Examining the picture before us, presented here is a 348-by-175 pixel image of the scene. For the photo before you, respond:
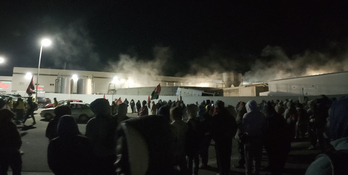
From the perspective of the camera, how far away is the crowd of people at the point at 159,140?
1.62m

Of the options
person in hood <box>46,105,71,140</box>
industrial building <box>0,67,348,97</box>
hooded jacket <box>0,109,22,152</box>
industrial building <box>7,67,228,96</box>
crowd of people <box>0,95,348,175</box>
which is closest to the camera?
crowd of people <box>0,95,348,175</box>

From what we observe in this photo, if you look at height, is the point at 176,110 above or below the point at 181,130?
above

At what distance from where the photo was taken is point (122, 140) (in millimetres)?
1676

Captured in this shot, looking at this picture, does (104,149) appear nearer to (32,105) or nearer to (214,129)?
(214,129)

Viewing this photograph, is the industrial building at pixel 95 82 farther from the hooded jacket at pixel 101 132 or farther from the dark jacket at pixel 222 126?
the hooded jacket at pixel 101 132

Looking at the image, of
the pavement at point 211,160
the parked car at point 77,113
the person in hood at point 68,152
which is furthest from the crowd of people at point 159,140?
the parked car at point 77,113

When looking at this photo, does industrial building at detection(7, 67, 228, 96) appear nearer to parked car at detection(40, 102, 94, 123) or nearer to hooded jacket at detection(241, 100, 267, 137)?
parked car at detection(40, 102, 94, 123)

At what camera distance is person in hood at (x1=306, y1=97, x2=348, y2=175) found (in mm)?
933

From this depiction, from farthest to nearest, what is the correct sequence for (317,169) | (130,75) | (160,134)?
(130,75) → (160,134) → (317,169)

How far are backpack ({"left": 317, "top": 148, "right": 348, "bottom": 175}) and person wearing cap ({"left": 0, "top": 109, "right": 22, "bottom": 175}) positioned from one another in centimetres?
438

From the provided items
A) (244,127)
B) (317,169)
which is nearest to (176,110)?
(244,127)

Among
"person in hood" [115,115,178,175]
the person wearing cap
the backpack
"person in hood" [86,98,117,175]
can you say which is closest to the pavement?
the person wearing cap

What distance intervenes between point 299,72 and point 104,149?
Answer: 161 feet

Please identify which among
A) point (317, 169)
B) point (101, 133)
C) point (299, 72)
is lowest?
point (101, 133)
